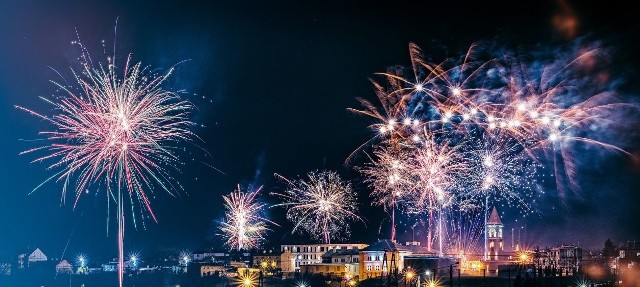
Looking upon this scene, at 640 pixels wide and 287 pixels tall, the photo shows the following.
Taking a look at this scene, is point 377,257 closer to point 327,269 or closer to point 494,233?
point 327,269

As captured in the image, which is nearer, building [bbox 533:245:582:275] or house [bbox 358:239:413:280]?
building [bbox 533:245:582:275]

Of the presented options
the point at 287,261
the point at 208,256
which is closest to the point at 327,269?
the point at 287,261

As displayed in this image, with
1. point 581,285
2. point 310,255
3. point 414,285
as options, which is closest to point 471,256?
point 414,285

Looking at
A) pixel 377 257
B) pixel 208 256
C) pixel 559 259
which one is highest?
pixel 377 257

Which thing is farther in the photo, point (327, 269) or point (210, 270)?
point (210, 270)

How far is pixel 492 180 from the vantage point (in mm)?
44406

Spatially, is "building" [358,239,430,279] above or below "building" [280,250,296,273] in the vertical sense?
above

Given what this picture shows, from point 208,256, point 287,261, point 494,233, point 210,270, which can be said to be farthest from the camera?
point 208,256

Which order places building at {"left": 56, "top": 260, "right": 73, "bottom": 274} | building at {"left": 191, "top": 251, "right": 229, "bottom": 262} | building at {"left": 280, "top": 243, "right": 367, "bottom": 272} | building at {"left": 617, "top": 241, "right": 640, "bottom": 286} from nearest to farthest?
1. building at {"left": 617, "top": 241, "right": 640, "bottom": 286}
2. building at {"left": 280, "top": 243, "right": 367, "bottom": 272}
3. building at {"left": 191, "top": 251, "right": 229, "bottom": 262}
4. building at {"left": 56, "top": 260, "right": 73, "bottom": 274}

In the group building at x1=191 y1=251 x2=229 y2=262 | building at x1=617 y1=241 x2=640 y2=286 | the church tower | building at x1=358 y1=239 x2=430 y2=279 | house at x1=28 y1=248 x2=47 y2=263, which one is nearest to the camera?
building at x1=617 y1=241 x2=640 y2=286

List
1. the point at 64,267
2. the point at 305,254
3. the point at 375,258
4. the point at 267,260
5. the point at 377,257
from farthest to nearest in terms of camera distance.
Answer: the point at 64,267 < the point at 305,254 < the point at 267,260 < the point at 375,258 < the point at 377,257

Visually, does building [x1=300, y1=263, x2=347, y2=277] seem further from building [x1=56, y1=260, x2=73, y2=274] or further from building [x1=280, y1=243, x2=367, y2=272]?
building [x1=56, y1=260, x2=73, y2=274]

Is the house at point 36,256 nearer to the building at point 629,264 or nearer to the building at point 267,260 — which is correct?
the building at point 267,260

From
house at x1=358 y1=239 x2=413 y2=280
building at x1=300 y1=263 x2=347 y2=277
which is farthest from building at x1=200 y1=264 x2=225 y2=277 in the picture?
house at x1=358 y1=239 x2=413 y2=280
